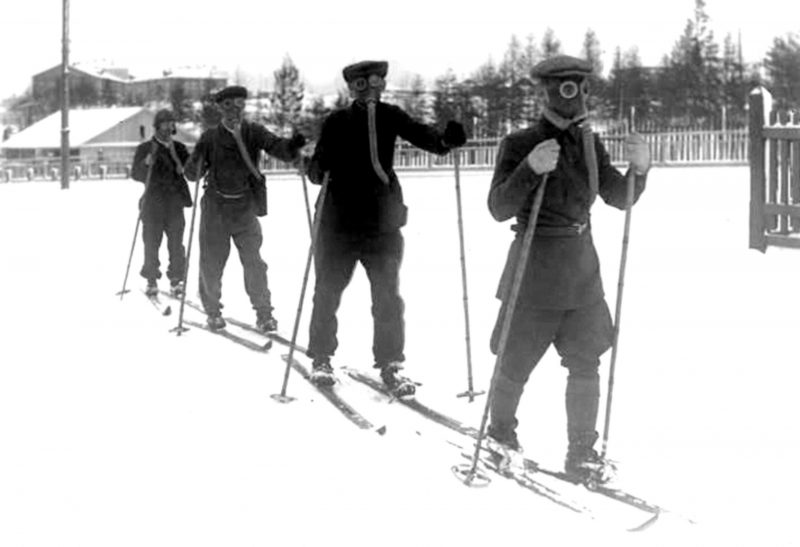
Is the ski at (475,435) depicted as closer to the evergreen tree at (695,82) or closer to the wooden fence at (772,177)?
the wooden fence at (772,177)

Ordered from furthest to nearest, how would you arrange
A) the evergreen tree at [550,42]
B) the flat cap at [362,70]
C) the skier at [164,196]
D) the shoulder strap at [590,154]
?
the evergreen tree at [550,42], the skier at [164,196], the flat cap at [362,70], the shoulder strap at [590,154]

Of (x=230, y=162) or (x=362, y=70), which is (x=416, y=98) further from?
(x=362, y=70)

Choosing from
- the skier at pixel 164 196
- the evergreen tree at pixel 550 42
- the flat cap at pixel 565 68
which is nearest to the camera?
the flat cap at pixel 565 68

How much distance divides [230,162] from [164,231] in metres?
2.70

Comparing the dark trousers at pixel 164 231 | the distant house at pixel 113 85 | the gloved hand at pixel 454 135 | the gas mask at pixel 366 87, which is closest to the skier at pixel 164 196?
the dark trousers at pixel 164 231

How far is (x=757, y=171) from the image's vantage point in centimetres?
1105

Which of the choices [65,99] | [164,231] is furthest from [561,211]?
[65,99]

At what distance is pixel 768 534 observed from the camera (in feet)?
13.1

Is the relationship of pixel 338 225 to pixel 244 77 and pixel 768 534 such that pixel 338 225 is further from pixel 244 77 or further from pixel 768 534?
pixel 244 77

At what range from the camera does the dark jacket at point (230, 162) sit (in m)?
8.39

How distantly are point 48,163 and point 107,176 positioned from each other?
9035mm

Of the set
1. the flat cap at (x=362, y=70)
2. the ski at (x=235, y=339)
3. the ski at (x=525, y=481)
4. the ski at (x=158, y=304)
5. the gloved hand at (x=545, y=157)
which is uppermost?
the flat cap at (x=362, y=70)

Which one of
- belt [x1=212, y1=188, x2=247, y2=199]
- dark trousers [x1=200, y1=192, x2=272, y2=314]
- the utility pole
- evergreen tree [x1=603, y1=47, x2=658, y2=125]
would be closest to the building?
evergreen tree [x1=603, y1=47, x2=658, y2=125]

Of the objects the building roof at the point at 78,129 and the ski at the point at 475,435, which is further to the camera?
the building roof at the point at 78,129
